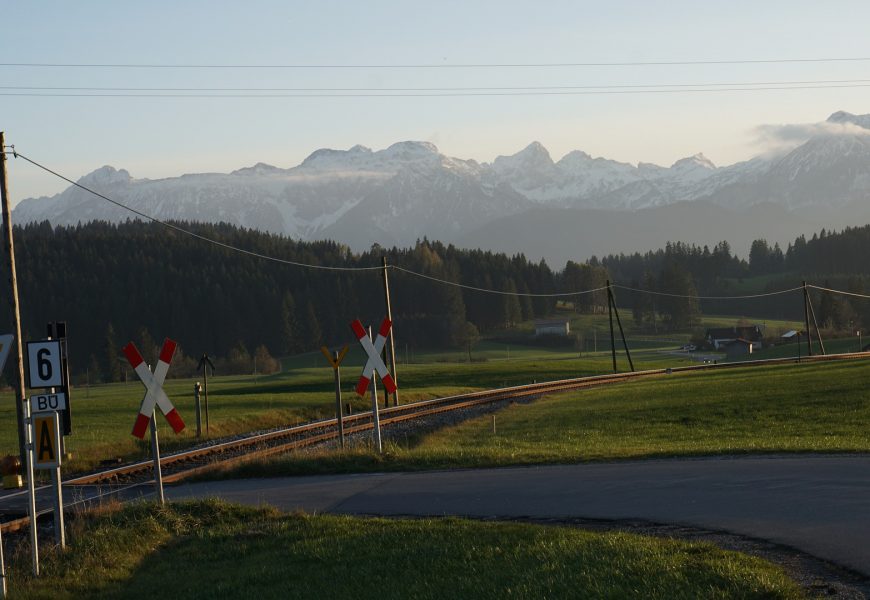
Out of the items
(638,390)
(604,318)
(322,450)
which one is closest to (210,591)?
(322,450)

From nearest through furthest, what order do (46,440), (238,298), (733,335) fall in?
(46,440)
(733,335)
(238,298)

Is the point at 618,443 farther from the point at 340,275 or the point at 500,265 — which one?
the point at 500,265

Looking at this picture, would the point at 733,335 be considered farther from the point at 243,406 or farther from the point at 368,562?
the point at 368,562

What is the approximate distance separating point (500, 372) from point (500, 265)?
112 metres

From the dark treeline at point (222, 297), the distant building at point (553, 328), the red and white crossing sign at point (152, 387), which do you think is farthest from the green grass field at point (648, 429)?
the distant building at point (553, 328)

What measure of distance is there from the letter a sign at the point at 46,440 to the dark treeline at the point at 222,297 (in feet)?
412

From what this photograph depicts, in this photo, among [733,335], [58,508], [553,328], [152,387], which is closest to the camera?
[58,508]

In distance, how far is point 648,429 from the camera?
28766 millimetres

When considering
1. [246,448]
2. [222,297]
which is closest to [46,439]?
[246,448]

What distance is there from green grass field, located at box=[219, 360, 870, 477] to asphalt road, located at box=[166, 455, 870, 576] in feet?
3.90

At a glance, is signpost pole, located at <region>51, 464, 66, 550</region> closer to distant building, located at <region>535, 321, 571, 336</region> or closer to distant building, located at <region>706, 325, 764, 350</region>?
distant building, located at <region>706, 325, 764, 350</region>

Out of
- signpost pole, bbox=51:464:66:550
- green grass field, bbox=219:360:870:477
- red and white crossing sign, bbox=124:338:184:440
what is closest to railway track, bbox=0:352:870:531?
green grass field, bbox=219:360:870:477

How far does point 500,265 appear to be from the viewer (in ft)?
611

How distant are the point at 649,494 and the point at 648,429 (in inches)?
536
